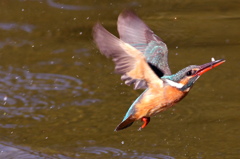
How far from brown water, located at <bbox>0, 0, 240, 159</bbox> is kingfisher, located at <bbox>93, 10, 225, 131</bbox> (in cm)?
77

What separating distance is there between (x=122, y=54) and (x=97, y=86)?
2.27 meters

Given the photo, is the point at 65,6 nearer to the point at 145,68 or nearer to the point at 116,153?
the point at 116,153

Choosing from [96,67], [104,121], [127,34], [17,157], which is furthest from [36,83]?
[127,34]

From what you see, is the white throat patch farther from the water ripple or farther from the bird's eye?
the water ripple

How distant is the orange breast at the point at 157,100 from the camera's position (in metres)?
3.59

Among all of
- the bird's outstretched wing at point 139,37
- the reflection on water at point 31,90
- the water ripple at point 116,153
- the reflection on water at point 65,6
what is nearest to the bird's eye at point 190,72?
the bird's outstretched wing at point 139,37

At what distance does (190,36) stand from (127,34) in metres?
2.65

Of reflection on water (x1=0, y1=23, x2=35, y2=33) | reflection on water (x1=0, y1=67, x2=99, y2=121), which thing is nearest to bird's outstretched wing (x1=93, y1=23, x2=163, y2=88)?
reflection on water (x1=0, y1=67, x2=99, y2=121)

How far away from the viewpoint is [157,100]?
11.9 ft

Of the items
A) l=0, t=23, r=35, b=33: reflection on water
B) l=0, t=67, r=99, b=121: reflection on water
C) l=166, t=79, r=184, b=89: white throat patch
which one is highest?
l=166, t=79, r=184, b=89: white throat patch

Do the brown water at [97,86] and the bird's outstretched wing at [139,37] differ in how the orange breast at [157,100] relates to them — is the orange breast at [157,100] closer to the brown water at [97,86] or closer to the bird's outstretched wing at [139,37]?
the bird's outstretched wing at [139,37]

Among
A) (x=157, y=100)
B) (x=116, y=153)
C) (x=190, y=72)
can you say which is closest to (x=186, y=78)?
(x=190, y=72)

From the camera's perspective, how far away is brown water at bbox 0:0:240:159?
4.56m

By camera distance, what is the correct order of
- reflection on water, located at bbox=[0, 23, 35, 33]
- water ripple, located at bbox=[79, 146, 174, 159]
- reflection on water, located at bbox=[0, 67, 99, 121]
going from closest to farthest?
water ripple, located at bbox=[79, 146, 174, 159] < reflection on water, located at bbox=[0, 67, 99, 121] < reflection on water, located at bbox=[0, 23, 35, 33]
